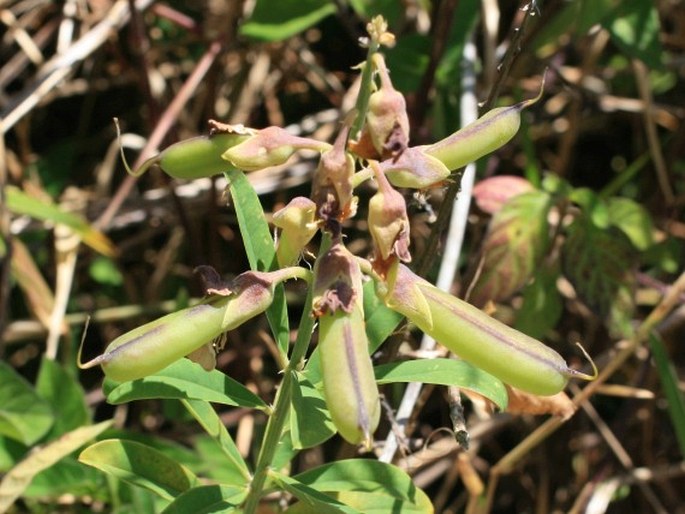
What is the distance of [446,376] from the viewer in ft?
4.49

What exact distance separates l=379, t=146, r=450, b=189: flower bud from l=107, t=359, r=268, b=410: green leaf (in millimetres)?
427

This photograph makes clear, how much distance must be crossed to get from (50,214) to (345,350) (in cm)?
142

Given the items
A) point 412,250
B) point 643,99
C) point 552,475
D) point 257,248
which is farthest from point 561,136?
point 257,248

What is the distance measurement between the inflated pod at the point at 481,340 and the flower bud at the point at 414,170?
0.38 ft

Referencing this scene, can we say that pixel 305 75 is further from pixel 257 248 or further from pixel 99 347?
pixel 257 248

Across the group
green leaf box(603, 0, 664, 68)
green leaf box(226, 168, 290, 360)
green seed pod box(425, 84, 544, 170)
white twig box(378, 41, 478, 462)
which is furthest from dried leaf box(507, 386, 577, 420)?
green leaf box(603, 0, 664, 68)

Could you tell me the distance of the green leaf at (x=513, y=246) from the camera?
1990mm

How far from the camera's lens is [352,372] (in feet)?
3.58

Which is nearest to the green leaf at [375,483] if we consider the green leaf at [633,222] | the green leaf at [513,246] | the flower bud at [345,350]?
the flower bud at [345,350]

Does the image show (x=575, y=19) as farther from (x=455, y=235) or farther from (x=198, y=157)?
(x=198, y=157)

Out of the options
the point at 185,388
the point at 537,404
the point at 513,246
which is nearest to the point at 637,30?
the point at 513,246

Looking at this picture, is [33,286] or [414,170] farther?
[33,286]

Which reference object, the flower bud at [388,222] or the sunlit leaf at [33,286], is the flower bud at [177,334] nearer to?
the flower bud at [388,222]

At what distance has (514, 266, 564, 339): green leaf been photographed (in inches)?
84.3
